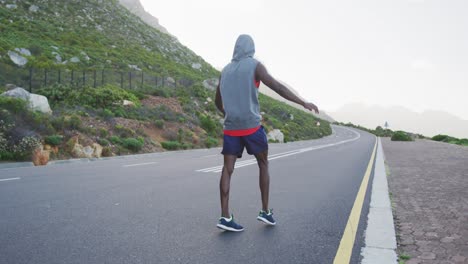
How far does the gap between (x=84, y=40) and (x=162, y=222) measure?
47.9 metres

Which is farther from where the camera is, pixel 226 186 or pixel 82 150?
pixel 82 150

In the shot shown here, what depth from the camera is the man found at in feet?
13.6

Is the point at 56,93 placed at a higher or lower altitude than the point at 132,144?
higher

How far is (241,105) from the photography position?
4.14m

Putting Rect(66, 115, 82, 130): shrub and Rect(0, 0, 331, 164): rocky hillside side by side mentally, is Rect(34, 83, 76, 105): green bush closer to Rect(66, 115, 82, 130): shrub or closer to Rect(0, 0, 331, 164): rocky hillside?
Rect(0, 0, 331, 164): rocky hillside

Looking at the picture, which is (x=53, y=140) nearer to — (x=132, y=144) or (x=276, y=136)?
(x=132, y=144)

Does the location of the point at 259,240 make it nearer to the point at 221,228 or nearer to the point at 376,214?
the point at 221,228

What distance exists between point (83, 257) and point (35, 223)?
59.7 inches

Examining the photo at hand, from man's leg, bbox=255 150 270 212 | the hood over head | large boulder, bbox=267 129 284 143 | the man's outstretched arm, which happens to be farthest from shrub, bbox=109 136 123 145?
large boulder, bbox=267 129 284 143

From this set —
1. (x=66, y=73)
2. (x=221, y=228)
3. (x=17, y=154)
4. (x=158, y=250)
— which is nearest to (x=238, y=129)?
(x=221, y=228)

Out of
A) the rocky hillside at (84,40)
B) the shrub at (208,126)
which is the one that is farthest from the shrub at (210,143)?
the rocky hillside at (84,40)

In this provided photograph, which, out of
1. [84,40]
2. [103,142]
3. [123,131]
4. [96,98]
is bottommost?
[103,142]

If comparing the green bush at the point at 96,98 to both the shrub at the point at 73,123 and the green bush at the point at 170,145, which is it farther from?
the shrub at the point at 73,123

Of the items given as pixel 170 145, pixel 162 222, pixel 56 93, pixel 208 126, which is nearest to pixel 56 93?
pixel 56 93
